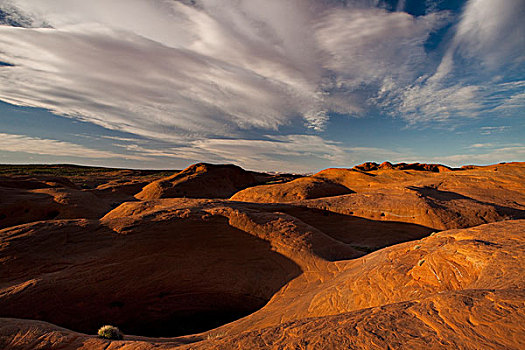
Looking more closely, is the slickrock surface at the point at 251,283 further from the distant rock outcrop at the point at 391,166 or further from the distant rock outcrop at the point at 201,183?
the distant rock outcrop at the point at 391,166

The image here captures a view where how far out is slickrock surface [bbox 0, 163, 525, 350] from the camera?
10.9ft

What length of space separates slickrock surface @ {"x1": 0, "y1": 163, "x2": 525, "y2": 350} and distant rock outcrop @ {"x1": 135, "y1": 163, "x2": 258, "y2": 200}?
51.1ft

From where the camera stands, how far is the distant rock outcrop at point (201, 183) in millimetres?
31172

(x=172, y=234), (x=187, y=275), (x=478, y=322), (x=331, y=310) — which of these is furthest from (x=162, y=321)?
(x=478, y=322)

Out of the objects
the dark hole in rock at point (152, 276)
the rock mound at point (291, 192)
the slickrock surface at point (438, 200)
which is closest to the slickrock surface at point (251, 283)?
the dark hole in rock at point (152, 276)

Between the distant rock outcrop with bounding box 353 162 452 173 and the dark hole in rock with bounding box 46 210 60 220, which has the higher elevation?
the distant rock outcrop with bounding box 353 162 452 173

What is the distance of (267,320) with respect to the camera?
657 centimetres

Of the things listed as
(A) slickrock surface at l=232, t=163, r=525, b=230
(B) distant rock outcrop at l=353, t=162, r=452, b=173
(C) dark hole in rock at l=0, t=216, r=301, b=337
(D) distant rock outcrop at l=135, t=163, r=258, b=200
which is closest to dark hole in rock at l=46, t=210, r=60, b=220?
(C) dark hole in rock at l=0, t=216, r=301, b=337

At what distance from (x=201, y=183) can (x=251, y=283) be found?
2906 cm

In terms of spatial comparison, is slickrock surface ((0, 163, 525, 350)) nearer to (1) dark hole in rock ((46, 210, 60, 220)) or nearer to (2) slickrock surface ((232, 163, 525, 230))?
(2) slickrock surface ((232, 163, 525, 230))

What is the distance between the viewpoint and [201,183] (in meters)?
36.9

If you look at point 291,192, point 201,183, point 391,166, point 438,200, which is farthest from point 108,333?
point 391,166

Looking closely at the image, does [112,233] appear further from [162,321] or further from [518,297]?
[518,297]

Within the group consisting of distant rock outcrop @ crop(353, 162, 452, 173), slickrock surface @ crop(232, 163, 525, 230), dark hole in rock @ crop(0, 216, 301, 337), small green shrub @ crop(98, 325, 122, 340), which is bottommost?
dark hole in rock @ crop(0, 216, 301, 337)
